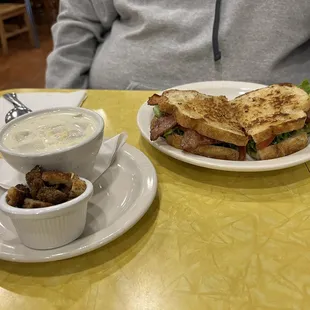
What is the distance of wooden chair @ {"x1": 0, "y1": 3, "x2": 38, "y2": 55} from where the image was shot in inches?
191

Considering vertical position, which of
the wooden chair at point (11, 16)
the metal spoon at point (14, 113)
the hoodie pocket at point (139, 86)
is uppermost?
the metal spoon at point (14, 113)

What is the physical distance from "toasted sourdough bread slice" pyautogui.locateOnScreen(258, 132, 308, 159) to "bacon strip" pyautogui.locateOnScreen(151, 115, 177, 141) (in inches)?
8.6

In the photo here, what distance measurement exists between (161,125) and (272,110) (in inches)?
11.4

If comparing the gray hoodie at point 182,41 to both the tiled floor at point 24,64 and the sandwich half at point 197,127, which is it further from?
the tiled floor at point 24,64

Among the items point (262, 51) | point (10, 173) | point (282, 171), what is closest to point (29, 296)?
point (10, 173)

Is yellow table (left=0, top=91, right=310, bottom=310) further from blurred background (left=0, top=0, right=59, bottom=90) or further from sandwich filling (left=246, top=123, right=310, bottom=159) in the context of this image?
blurred background (left=0, top=0, right=59, bottom=90)

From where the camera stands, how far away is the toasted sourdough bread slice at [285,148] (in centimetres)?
95

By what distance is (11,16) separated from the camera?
16.4 feet

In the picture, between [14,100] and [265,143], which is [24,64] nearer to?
[14,100]

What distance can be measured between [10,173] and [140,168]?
0.94 feet

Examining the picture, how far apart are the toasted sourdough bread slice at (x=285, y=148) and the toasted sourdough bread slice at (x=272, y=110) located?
0.02 meters

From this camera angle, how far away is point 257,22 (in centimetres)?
143

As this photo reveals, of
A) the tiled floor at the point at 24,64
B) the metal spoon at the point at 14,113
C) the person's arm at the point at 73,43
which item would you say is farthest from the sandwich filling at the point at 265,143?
the tiled floor at the point at 24,64

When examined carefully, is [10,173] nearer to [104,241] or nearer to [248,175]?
[104,241]
